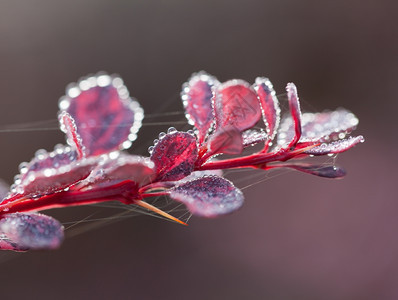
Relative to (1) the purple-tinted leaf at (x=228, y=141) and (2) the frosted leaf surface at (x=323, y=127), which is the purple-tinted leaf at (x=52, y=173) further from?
(2) the frosted leaf surface at (x=323, y=127)

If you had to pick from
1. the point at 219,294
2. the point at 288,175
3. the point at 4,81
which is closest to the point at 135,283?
the point at 219,294

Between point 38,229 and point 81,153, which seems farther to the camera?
point 81,153

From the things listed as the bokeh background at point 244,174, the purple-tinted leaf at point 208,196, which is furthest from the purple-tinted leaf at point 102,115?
the bokeh background at point 244,174

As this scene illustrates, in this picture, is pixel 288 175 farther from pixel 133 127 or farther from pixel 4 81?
pixel 133 127

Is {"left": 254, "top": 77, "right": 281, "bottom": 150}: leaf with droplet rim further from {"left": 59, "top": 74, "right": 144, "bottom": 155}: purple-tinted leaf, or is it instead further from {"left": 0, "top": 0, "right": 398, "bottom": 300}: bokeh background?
{"left": 0, "top": 0, "right": 398, "bottom": 300}: bokeh background

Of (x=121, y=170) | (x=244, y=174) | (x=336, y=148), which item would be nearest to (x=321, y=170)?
(x=336, y=148)

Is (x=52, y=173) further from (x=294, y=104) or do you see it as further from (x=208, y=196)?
(x=294, y=104)

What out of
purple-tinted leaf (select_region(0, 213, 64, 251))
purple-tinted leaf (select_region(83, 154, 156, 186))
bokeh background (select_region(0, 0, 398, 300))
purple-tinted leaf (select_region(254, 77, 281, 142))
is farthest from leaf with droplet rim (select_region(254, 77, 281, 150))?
bokeh background (select_region(0, 0, 398, 300))

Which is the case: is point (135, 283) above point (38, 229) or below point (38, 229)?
below
